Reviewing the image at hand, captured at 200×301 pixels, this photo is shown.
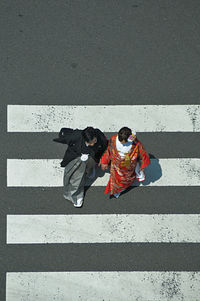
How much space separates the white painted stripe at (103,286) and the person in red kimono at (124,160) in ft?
4.70

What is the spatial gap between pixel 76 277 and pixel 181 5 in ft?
17.0

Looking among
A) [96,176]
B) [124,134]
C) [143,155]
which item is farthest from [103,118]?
[124,134]

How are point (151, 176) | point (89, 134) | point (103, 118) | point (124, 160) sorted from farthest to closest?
point (103, 118)
point (151, 176)
point (124, 160)
point (89, 134)

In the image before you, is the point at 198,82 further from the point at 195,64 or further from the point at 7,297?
the point at 7,297

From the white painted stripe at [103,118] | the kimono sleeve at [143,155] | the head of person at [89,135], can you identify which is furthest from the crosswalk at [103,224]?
the head of person at [89,135]

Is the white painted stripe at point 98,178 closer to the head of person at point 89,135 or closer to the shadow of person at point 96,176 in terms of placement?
the shadow of person at point 96,176

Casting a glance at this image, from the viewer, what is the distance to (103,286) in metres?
5.85

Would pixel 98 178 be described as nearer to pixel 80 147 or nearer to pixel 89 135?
pixel 80 147

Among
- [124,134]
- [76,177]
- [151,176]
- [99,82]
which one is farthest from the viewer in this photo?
[99,82]

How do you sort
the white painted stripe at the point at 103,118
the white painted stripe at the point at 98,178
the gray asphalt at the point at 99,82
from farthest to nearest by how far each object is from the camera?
the white painted stripe at the point at 103,118, the white painted stripe at the point at 98,178, the gray asphalt at the point at 99,82

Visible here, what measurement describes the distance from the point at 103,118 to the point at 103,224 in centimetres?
181

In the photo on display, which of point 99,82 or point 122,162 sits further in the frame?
point 99,82

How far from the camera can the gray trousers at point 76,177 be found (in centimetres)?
543

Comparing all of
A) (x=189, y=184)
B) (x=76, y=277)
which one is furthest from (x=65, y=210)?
(x=189, y=184)
